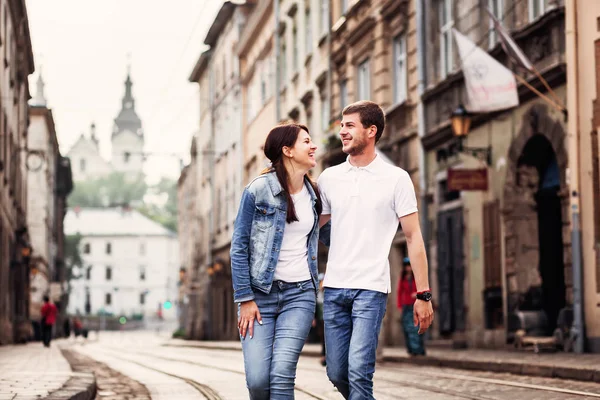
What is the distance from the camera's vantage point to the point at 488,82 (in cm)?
1912

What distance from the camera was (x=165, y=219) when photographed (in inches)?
6048

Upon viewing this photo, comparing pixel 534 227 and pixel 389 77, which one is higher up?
pixel 389 77

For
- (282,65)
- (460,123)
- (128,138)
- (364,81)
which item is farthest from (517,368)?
(128,138)

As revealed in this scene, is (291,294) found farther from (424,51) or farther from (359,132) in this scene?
(424,51)

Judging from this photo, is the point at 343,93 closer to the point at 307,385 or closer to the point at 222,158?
the point at 307,385

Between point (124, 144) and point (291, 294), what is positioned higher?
point (124, 144)

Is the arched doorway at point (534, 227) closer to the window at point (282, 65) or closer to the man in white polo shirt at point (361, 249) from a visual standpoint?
the man in white polo shirt at point (361, 249)

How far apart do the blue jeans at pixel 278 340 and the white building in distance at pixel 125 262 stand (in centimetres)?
13217

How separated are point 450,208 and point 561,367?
1062cm

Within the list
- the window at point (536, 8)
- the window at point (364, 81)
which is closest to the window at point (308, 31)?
the window at point (364, 81)

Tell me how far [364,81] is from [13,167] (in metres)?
12.3

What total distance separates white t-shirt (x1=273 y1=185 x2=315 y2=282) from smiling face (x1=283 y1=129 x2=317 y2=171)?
152 millimetres

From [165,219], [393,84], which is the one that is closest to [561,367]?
[393,84]

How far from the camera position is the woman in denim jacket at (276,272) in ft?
19.9
